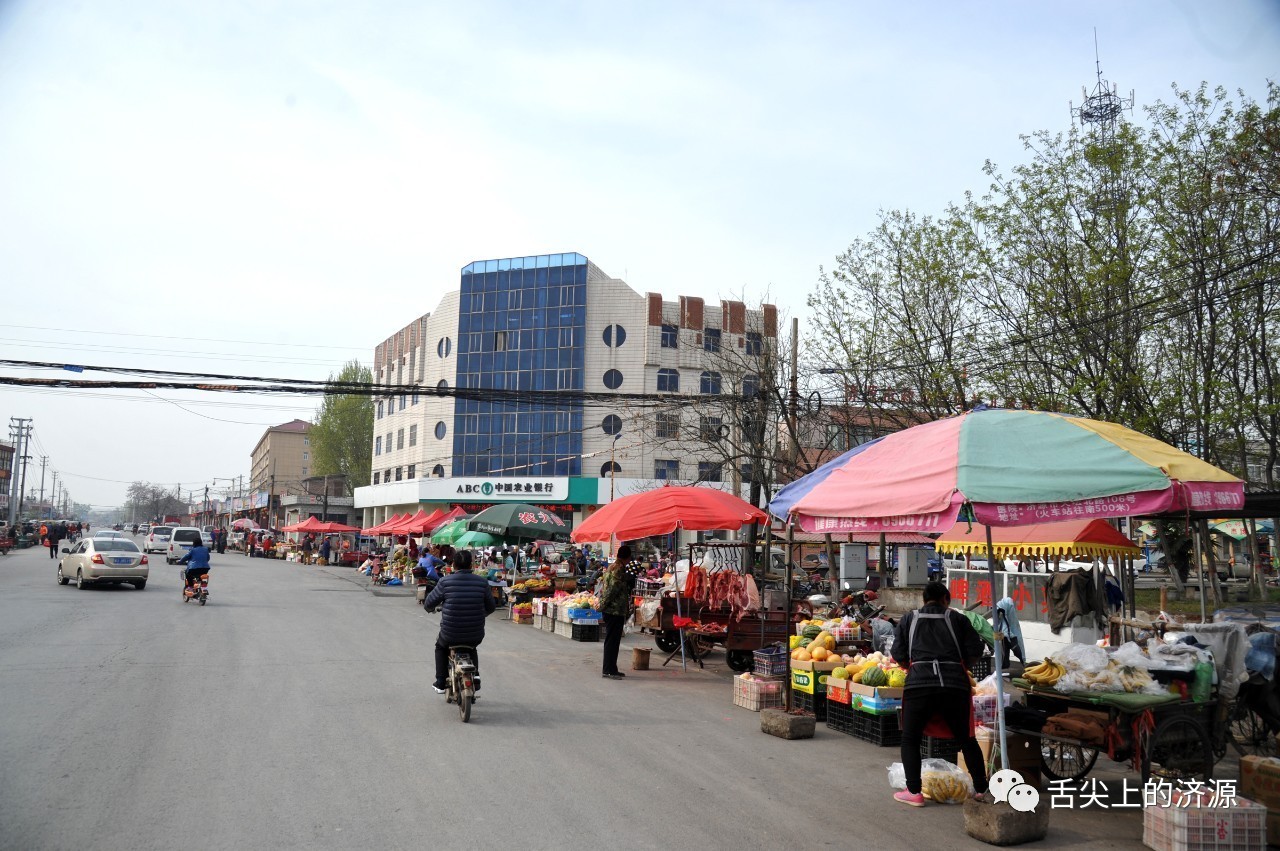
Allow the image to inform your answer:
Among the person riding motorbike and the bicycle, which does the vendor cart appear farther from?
the person riding motorbike

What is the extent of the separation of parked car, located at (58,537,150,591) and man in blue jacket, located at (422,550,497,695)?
66.0 ft

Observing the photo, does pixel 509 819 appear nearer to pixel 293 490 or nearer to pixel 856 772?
pixel 856 772

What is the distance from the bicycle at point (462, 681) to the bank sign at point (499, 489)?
137 ft

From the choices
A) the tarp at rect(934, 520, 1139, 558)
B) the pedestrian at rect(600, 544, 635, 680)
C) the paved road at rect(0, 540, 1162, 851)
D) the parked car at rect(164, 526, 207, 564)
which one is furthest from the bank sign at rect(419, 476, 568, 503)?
the pedestrian at rect(600, 544, 635, 680)

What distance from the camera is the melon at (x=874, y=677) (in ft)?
29.7

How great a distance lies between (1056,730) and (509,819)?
4309mm

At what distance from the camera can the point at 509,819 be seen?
599 cm

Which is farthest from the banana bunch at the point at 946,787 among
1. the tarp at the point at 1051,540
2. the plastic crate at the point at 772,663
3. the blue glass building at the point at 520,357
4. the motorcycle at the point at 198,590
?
the blue glass building at the point at 520,357

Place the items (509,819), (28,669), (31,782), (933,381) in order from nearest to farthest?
(509,819)
(31,782)
(28,669)
(933,381)

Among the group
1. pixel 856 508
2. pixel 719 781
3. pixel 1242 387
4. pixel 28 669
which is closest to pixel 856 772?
pixel 719 781

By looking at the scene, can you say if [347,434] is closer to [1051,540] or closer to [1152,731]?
[1051,540]

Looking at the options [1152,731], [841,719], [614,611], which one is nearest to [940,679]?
[1152,731]

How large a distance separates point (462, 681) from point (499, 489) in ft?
147

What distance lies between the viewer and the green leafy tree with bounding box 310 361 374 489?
7831 centimetres
